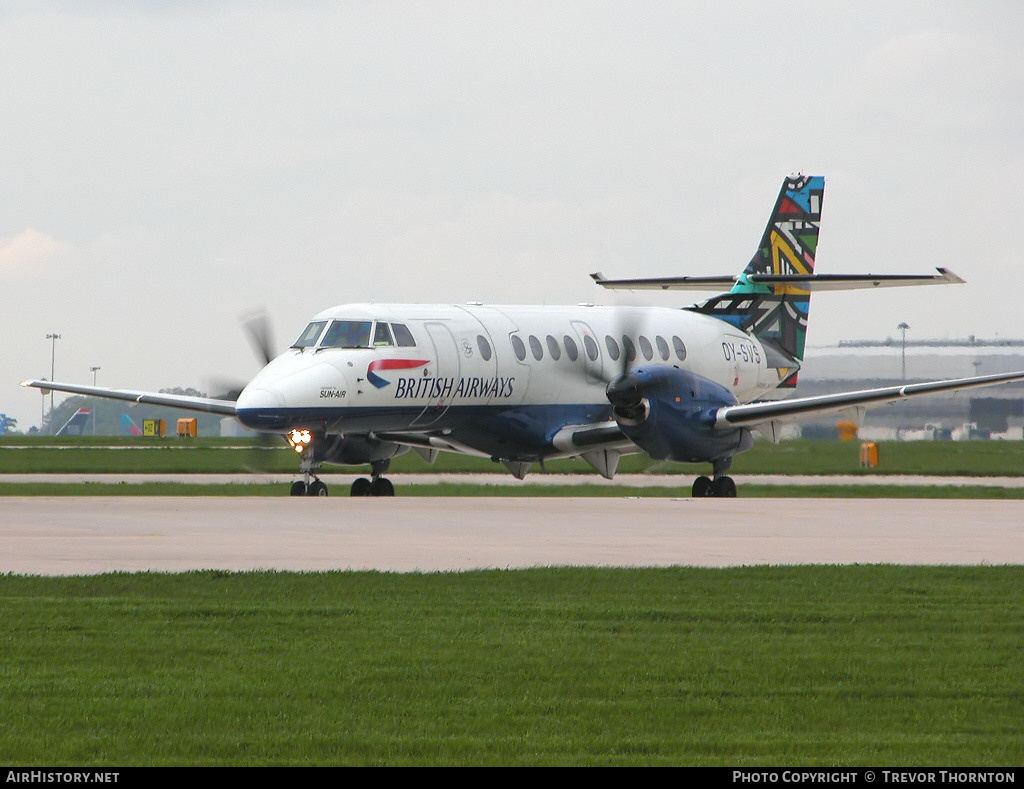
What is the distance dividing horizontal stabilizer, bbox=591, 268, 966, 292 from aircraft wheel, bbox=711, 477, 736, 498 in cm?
464

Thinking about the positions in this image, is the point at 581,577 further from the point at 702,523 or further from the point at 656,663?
the point at 702,523

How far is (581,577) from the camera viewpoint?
51.8 feet

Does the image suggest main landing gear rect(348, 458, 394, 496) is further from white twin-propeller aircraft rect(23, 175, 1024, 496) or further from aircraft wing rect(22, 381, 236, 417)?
aircraft wing rect(22, 381, 236, 417)

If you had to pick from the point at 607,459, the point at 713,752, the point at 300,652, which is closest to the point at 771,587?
the point at 300,652

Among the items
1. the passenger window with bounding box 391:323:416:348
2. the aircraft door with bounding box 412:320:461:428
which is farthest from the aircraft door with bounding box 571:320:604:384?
the passenger window with bounding box 391:323:416:348

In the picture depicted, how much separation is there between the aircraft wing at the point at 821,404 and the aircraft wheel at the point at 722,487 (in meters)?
1.70

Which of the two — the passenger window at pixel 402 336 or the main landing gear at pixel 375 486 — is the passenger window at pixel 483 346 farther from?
the main landing gear at pixel 375 486

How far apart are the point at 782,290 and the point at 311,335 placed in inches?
496

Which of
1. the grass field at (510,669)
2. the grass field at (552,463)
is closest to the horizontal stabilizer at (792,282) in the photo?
the grass field at (552,463)

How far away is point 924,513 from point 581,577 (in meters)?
12.8

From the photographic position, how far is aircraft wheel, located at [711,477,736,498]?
32.3 m

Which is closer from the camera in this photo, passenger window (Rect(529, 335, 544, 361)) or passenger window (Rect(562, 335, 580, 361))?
passenger window (Rect(529, 335, 544, 361))

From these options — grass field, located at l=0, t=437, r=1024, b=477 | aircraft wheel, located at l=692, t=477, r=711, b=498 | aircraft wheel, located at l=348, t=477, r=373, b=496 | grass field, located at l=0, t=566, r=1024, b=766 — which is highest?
grass field, located at l=0, t=566, r=1024, b=766

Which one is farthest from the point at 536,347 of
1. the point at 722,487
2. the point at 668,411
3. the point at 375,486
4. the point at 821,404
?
the point at 821,404
